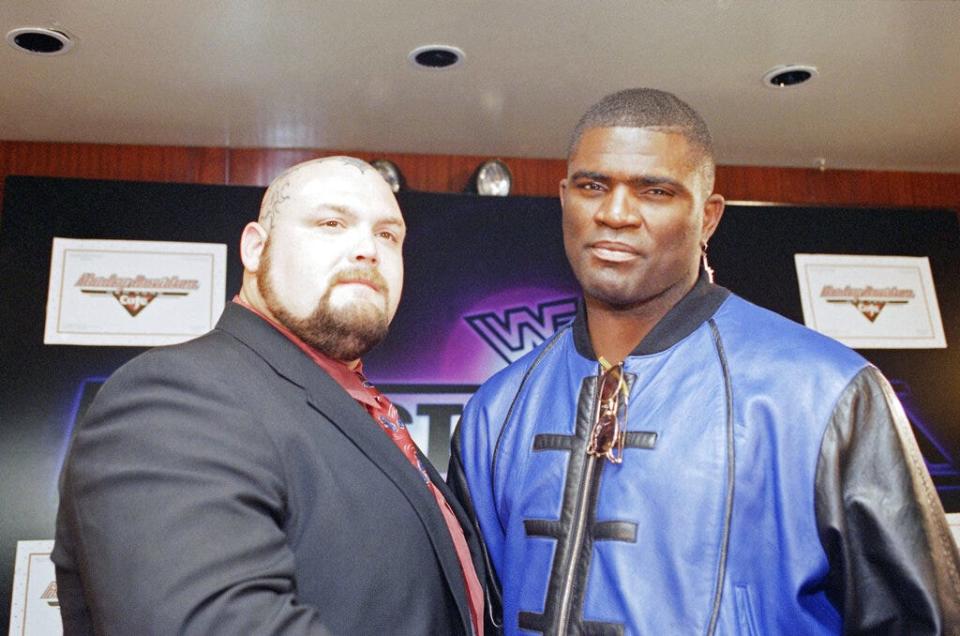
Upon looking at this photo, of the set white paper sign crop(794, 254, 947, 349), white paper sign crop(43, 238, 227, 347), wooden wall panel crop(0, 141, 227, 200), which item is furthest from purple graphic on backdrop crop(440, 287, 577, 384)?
wooden wall panel crop(0, 141, 227, 200)

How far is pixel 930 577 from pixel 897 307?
3.17 metres

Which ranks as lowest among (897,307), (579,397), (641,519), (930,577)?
(930,577)

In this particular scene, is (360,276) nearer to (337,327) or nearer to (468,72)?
(337,327)

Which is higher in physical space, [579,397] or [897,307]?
[897,307]

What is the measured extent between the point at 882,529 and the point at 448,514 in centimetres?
80

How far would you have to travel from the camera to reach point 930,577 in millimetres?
1484

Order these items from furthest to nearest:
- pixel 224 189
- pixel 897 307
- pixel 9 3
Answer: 1. pixel 897 307
2. pixel 224 189
3. pixel 9 3

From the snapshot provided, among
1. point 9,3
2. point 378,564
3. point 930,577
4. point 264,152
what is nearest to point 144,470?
point 378,564

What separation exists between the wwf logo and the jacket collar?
2071 millimetres

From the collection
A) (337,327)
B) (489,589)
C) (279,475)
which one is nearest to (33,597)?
(489,589)

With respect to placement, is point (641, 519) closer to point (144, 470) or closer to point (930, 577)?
point (930, 577)

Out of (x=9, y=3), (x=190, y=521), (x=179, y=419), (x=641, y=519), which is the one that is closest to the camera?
(x=190, y=521)

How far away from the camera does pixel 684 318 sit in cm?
Result: 183

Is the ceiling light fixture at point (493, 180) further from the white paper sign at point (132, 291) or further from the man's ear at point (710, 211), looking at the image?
the man's ear at point (710, 211)
